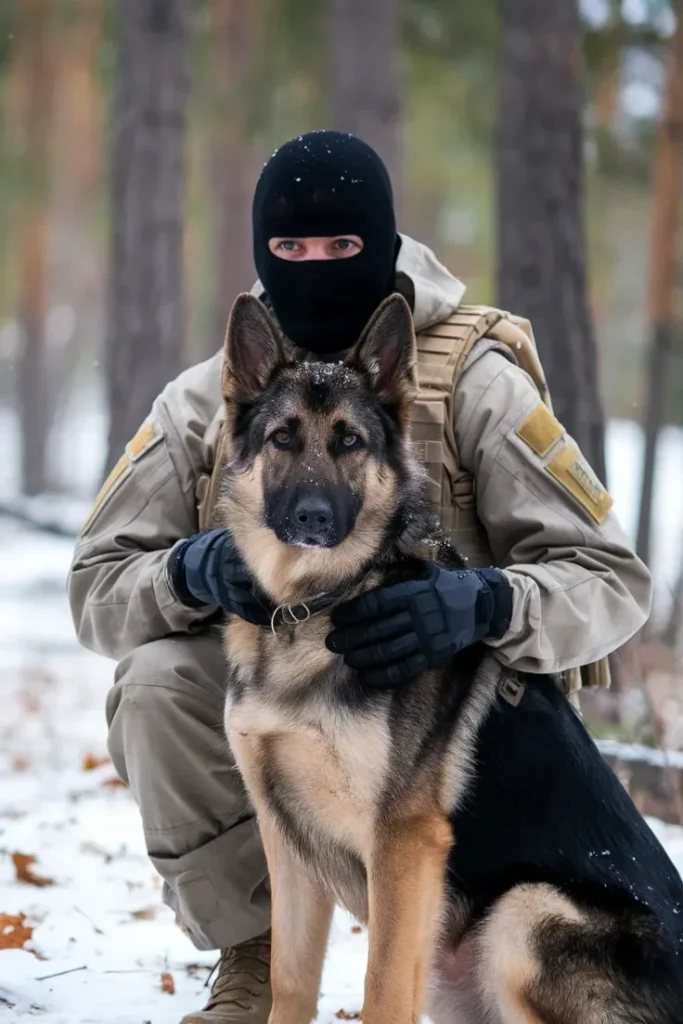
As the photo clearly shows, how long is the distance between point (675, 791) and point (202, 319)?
20.0 m

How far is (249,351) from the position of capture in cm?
283

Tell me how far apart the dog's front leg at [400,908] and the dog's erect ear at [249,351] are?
1.10 meters

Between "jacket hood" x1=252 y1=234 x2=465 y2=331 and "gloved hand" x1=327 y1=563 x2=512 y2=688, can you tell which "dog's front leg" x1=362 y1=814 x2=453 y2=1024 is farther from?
"jacket hood" x1=252 y1=234 x2=465 y2=331

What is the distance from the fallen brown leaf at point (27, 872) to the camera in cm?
403

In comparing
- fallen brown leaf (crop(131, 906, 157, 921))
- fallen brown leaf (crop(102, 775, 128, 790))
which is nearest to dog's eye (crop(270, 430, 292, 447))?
fallen brown leaf (crop(131, 906, 157, 921))

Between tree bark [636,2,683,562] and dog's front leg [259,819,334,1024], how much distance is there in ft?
21.9

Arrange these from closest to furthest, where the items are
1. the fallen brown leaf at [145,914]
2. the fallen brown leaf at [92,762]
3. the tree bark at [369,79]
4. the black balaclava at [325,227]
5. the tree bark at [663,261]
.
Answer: the black balaclava at [325,227], the fallen brown leaf at [145,914], the fallen brown leaf at [92,762], the tree bark at [369,79], the tree bark at [663,261]

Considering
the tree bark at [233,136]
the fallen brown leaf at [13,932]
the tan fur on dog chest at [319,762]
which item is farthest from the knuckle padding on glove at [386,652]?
the tree bark at [233,136]

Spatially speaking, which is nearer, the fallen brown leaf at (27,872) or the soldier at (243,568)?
the soldier at (243,568)

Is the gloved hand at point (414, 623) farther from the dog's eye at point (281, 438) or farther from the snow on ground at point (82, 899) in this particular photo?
the snow on ground at point (82, 899)

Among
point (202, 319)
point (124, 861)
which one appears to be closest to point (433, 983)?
point (124, 861)

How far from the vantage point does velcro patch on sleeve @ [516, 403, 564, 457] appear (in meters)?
2.98

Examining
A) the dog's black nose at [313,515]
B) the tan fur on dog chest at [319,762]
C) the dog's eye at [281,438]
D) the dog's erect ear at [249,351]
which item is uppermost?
the dog's erect ear at [249,351]

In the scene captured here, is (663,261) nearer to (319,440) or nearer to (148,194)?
(148,194)
